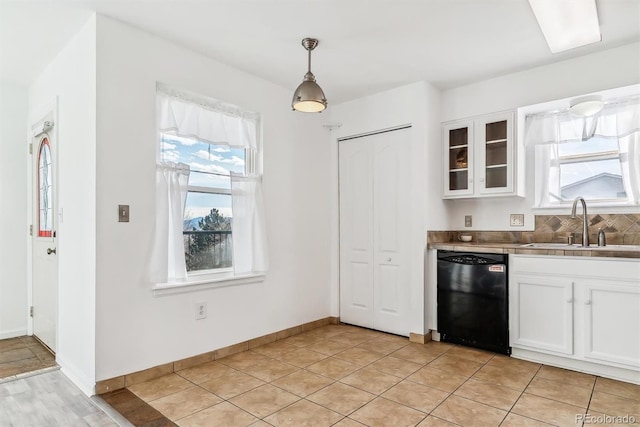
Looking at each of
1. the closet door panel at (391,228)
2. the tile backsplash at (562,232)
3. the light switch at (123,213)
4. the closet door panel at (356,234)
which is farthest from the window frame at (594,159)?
the light switch at (123,213)

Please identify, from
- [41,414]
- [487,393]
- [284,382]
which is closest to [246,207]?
[284,382]

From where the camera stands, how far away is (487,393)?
2533 millimetres

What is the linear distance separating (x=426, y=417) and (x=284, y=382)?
3.35ft

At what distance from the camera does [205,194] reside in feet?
10.8

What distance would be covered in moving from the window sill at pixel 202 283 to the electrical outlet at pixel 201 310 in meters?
0.12

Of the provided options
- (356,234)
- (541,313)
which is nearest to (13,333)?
(356,234)

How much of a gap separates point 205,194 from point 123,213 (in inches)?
29.7

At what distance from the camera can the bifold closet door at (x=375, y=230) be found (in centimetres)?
390

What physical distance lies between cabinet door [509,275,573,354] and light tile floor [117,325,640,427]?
19 centimetres

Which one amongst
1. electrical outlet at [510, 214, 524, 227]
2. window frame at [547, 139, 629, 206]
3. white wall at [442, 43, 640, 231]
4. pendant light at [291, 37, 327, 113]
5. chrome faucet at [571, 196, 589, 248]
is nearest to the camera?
pendant light at [291, 37, 327, 113]

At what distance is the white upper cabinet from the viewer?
3559mm

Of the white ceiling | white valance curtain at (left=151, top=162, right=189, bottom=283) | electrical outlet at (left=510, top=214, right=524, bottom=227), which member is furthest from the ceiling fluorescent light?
white valance curtain at (left=151, top=162, right=189, bottom=283)

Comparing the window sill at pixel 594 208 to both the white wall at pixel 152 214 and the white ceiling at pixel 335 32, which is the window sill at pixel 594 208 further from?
the white wall at pixel 152 214

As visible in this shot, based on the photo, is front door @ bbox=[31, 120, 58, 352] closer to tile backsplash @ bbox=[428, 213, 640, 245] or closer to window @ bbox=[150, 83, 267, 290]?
window @ bbox=[150, 83, 267, 290]
